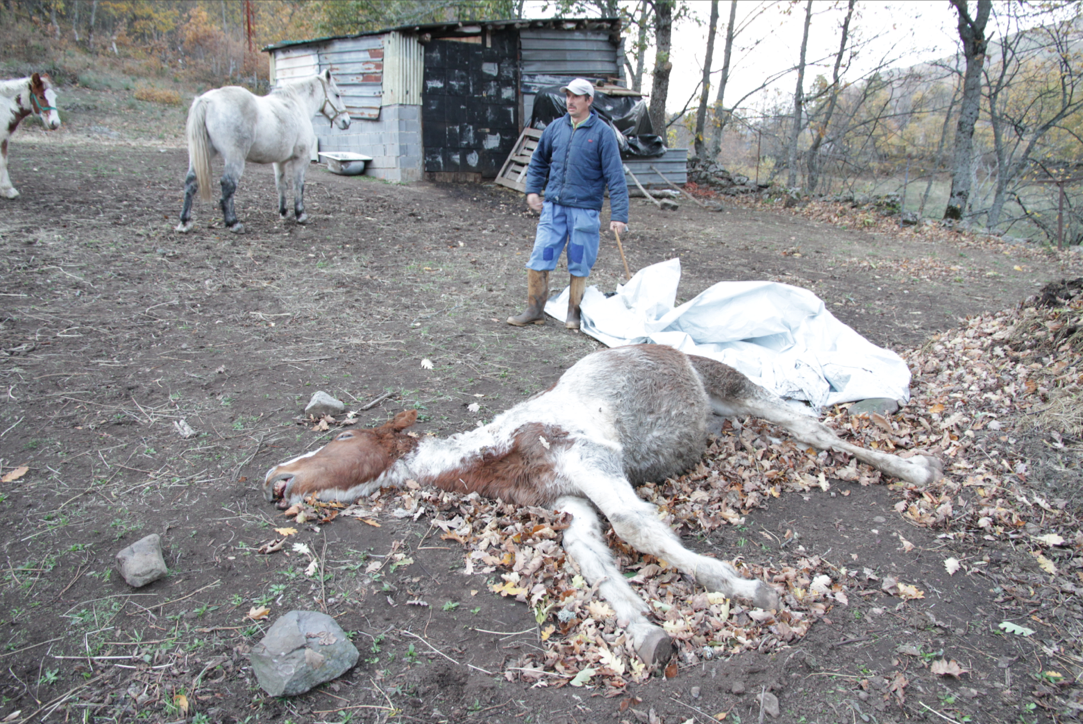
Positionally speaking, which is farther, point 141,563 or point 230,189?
point 230,189

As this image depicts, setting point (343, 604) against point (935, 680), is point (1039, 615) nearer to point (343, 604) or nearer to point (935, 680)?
point (935, 680)

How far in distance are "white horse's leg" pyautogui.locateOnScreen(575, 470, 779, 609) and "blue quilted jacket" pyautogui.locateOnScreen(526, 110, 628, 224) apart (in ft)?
11.3

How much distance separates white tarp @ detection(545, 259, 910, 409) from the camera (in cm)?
480

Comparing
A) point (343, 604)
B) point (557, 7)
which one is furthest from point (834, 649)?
point (557, 7)

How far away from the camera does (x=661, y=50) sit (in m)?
15.8

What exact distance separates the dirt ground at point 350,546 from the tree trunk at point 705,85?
13.7m

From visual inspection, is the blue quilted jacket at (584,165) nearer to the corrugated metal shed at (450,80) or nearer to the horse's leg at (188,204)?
the horse's leg at (188,204)

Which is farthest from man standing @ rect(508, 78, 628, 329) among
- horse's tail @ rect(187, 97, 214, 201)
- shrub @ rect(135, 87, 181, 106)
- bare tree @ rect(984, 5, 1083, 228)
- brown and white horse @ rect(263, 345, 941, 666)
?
shrub @ rect(135, 87, 181, 106)

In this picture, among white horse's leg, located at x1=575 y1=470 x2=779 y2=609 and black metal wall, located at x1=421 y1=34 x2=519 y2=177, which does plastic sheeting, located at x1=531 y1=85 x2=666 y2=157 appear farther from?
white horse's leg, located at x1=575 y1=470 x2=779 y2=609

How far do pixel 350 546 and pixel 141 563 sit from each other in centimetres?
88

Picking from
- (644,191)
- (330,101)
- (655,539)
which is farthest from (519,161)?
(655,539)

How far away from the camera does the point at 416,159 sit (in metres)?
13.7

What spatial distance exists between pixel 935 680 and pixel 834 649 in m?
0.35

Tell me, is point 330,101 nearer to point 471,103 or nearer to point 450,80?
point 450,80
